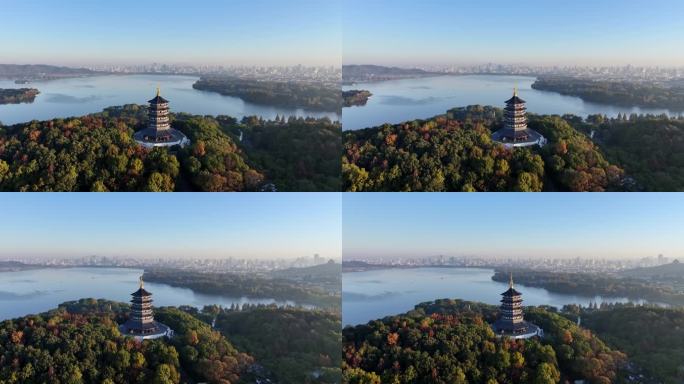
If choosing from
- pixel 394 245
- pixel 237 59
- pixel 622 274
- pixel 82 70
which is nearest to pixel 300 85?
pixel 237 59

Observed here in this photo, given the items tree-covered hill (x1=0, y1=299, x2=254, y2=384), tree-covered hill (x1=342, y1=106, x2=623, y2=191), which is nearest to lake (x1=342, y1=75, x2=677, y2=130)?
tree-covered hill (x1=342, y1=106, x2=623, y2=191)

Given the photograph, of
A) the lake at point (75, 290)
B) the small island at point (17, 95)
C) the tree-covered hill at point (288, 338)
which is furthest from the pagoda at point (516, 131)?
the small island at point (17, 95)

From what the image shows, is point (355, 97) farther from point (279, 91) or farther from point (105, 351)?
point (105, 351)

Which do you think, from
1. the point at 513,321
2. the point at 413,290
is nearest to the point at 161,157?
the point at 413,290

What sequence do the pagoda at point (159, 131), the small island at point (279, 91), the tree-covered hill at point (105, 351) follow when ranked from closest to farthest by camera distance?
the tree-covered hill at point (105, 351) < the pagoda at point (159, 131) < the small island at point (279, 91)

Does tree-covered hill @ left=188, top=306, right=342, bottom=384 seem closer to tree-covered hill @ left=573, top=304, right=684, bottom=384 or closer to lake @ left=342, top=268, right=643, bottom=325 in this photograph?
lake @ left=342, top=268, right=643, bottom=325

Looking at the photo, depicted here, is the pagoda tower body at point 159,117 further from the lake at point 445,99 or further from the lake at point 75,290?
the lake at point 445,99

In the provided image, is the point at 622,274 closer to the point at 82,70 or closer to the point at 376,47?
the point at 376,47
